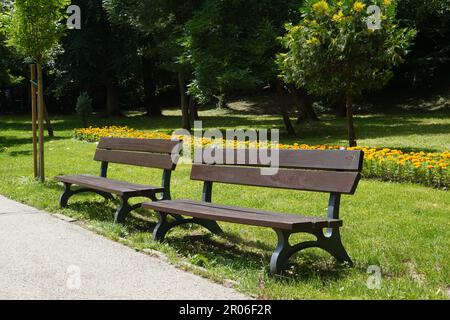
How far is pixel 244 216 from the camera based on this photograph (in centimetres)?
456

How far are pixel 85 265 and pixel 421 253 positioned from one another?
9.37 feet

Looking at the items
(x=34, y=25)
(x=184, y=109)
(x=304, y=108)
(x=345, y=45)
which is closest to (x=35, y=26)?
(x=34, y=25)

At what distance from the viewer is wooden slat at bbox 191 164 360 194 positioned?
179 inches

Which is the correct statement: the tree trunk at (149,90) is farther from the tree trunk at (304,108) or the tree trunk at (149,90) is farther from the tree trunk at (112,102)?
the tree trunk at (304,108)

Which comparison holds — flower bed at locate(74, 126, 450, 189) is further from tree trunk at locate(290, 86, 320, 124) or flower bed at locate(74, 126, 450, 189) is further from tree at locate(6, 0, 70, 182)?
tree trunk at locate(290, 86, 320, 124)

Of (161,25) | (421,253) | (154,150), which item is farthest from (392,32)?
(161,25)

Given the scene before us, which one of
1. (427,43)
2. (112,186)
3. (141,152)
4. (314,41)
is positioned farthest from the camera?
(427,43)

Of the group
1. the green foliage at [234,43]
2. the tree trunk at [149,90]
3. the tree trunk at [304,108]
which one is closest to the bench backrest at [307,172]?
the green foliage at [234,43]

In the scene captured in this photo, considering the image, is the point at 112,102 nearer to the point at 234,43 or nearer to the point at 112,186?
the point at 234,43

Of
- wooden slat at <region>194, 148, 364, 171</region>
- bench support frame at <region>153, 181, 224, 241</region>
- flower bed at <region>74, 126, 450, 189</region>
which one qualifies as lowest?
bench support frame at <region>153, 181, 224, 241</region>

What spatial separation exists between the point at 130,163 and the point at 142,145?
12.4 inches

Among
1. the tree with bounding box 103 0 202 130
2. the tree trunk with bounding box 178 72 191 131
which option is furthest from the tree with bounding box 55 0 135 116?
the tree trunk with bounding box 178 72 191 131

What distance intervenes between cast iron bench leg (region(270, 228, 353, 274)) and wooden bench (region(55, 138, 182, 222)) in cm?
222

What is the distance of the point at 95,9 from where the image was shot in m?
29.0
